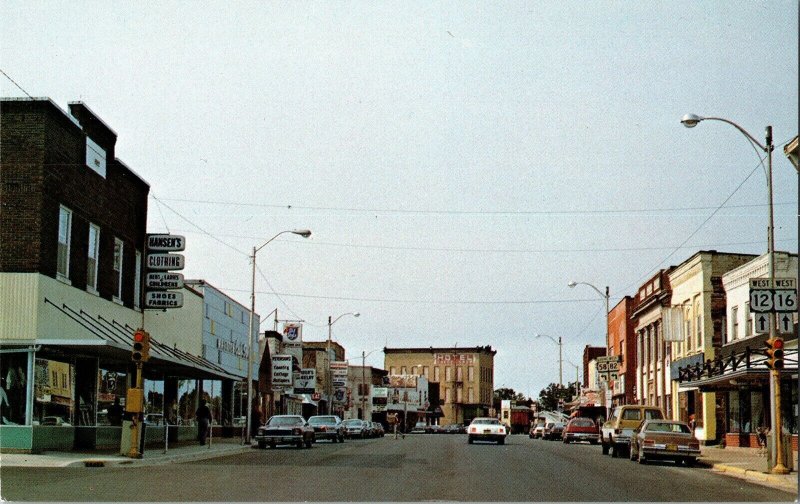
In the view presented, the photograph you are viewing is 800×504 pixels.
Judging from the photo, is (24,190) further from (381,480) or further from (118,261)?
(381,480)

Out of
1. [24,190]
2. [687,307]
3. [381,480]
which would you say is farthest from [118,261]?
[687,307]

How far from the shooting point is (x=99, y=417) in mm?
34281

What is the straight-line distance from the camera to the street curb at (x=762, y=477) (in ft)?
74.0

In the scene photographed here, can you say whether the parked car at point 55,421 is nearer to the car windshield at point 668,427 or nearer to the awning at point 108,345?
the awning at point 108,345

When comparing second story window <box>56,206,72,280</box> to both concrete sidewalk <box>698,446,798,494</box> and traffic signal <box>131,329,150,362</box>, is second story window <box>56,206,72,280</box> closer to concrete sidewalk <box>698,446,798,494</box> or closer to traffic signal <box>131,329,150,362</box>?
traffic signal <box>131,329,150,362</box>

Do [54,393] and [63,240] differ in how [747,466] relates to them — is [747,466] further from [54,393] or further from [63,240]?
[63,240]

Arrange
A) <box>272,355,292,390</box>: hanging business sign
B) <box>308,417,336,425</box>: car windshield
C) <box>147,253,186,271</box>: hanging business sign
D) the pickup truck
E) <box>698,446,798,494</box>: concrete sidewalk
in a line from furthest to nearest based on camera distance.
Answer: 1. <box>272,355,292,390</box>: hanging business sign
2. <box>308,417,336,425</box>: car windshield
3. <box>147,253,186,271</box>: hanging business sign
4. the pickup truck
5. <box>698,446,798,494</box>: concrete sidewalk

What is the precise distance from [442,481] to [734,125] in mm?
12698

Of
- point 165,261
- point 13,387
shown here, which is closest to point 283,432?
point 165,261

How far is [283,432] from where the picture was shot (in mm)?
42750

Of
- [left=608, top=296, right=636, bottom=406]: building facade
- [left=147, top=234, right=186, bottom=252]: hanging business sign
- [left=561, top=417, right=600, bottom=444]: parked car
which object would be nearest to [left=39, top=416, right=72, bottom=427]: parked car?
[left=147, top=234, right=186, bottom=252]: hanging business sign

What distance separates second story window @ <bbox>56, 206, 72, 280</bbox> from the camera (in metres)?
30.6

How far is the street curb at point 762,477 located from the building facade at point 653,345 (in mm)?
25313

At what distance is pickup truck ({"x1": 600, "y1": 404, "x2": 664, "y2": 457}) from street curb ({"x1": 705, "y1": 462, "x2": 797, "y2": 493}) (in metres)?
6.92
